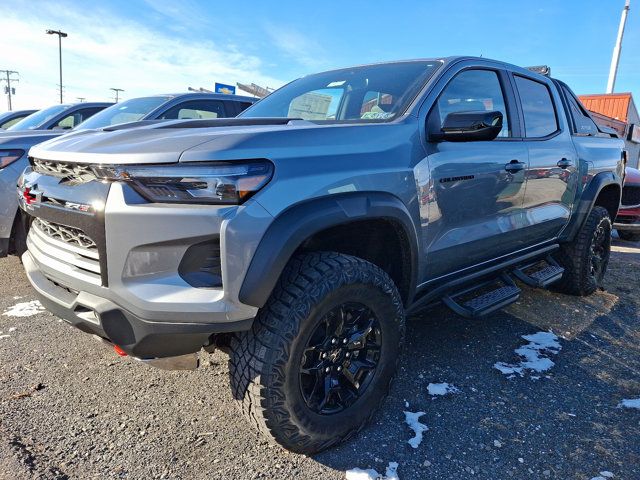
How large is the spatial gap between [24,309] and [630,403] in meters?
4.18

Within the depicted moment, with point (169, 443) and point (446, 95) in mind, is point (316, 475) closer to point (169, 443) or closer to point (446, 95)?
point (169, 443)

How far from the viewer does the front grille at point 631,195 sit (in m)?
7.17

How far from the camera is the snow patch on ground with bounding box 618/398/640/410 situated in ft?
8.54

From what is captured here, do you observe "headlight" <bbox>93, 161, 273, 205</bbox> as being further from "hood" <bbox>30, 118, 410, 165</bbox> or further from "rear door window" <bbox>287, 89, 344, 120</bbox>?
"rear door window" <bbox>287, 89, 344, 120</bbox>

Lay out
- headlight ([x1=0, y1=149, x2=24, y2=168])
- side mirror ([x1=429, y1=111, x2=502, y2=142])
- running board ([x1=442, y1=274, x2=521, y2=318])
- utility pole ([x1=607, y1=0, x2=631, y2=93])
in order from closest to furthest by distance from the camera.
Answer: side mirror ([x1=429, y1=111, x2=502, y2=142])
running board ([x1=442, y1=274, x2=521, y2=318])
headlight ([x1=0, y1=149, x2=24, y2=168])
utility pole ([x1=607, y1=0, x2=631, y2=93])

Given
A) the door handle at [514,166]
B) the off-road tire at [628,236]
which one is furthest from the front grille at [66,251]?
the off-road tire at [628,236]

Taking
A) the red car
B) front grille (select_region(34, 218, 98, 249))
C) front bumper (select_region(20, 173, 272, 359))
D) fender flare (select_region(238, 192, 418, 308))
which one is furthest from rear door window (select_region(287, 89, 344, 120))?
the red car

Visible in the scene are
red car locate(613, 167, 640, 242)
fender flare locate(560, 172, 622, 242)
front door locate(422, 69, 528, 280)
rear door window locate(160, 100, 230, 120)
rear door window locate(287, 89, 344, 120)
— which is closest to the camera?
front door locate(422, 69, 528, 280)

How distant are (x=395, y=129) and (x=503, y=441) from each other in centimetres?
158

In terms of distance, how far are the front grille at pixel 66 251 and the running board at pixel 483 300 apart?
6.33 ft

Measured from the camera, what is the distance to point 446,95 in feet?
8.91

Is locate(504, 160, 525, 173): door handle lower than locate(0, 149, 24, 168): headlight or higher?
higher

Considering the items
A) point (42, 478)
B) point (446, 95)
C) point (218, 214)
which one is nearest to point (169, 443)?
point (42, 478)

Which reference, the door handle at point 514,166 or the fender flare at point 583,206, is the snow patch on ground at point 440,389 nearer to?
the door handle at point 514,166
